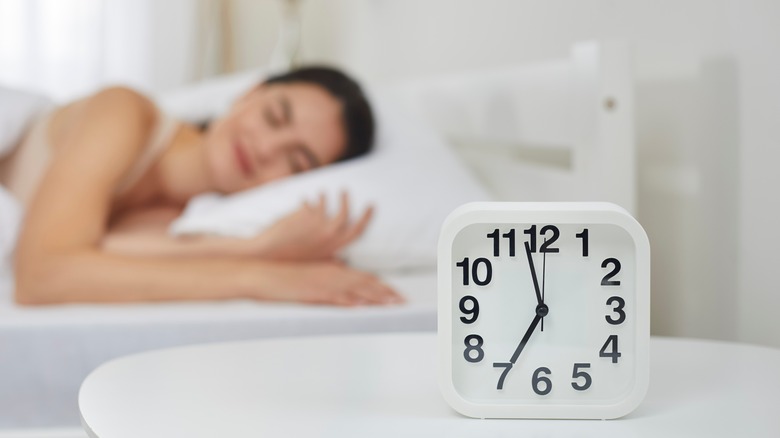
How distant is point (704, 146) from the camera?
979 millimetres

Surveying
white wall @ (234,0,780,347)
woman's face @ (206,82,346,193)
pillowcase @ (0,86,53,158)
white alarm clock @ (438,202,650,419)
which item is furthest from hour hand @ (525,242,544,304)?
pillowcase @ (0,86,53,158)

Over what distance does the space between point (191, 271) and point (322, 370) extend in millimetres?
529

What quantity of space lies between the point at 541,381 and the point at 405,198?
77 centimetres

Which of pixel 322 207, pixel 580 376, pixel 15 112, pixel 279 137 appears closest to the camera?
pixel 580 376

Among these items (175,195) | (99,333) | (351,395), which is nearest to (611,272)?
(351,395)

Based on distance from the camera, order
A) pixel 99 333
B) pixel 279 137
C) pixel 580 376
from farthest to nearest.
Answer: pixel 279 137, pixel 99 333, pixel 580 376

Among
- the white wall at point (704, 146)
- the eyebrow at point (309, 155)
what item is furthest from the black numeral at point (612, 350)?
the eyebrow at point (309, 155)

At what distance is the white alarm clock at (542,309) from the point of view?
529mm

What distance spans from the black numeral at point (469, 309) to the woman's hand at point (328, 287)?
485 millimetres

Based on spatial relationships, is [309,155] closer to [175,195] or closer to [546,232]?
[175,195]

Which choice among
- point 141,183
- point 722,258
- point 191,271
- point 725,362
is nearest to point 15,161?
point 141,183

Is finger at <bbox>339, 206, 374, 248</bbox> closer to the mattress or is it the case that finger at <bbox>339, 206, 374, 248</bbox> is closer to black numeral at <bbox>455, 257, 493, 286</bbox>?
the mattress

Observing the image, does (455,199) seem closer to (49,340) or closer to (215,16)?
(49,340)

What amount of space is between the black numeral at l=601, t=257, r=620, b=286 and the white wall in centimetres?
39
